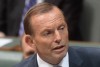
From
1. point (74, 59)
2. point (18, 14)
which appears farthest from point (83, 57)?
point (18, 14)

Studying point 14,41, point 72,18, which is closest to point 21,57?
point 14,41

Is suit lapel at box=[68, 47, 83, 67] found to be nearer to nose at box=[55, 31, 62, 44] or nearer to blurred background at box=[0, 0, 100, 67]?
nose at box=[55, 31, 62, 44]

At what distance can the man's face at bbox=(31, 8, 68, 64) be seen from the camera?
1078 millimetres

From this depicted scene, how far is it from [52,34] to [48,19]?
0.18 ft

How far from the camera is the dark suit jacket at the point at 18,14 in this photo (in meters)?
2.01

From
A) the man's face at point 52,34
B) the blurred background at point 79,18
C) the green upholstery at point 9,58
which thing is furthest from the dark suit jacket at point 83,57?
the blurred background at point 79,18

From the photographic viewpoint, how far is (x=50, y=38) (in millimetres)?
1089

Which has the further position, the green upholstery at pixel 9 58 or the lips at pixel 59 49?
the green upholstery at pixel 9 58


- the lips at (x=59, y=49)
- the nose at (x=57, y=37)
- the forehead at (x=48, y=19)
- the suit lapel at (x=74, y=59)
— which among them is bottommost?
the suit lapel at (x=74, y=59)

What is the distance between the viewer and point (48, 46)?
110 centimetres

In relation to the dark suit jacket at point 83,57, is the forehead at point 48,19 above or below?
above

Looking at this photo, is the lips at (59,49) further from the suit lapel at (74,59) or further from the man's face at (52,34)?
the suit lapel at (74,59)

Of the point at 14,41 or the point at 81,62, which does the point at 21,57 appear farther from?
the point at 81,62

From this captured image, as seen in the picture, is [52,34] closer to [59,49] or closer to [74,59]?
[59,49]
